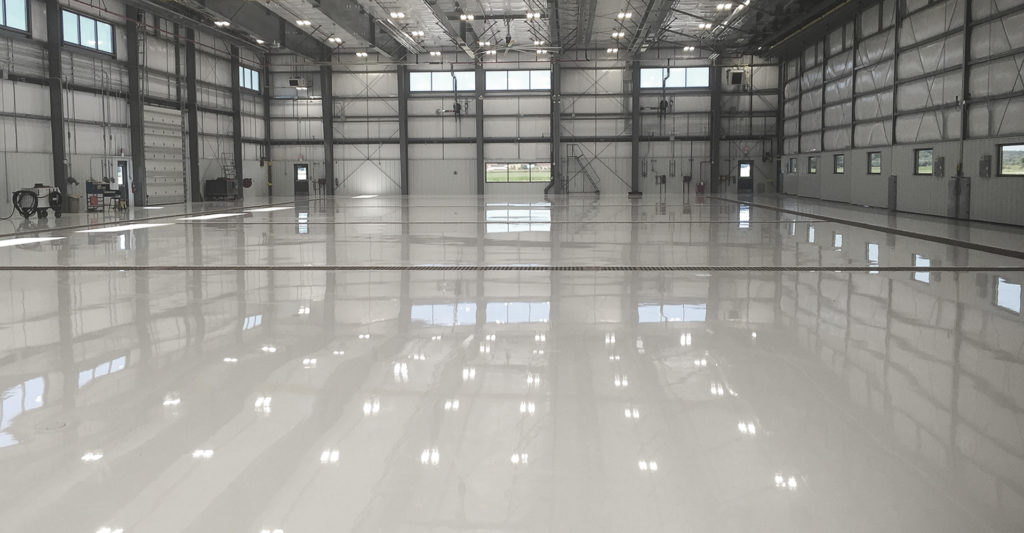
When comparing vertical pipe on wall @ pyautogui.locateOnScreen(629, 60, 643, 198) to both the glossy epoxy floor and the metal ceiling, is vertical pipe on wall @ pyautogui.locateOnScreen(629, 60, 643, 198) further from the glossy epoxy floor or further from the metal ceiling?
the glossy epoxy floor

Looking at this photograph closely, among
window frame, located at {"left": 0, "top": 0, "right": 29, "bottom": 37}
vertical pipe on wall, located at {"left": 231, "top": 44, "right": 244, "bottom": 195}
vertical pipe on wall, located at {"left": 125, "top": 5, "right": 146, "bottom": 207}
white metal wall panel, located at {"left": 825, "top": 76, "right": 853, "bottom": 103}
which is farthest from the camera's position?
vertical pipe on wall, located at {"left": 231, "top": 44, "right": 244, "bottom": 195}

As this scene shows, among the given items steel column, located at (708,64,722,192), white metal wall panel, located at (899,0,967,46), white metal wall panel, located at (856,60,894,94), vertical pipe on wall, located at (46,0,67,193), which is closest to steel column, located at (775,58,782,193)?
steel column, located at (708,64,722,192)

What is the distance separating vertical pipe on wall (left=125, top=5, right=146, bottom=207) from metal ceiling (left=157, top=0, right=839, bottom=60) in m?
3.34

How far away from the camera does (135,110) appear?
3525 cm

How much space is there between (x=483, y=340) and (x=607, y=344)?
1.10 metres

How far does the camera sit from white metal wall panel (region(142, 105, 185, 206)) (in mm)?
37250

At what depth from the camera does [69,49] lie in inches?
1236

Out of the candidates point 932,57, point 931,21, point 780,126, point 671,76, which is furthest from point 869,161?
point 671,76

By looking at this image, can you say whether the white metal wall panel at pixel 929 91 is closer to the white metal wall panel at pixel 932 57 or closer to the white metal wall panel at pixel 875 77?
the white metal wall panel at pixel 932 57

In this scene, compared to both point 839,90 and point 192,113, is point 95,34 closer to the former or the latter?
point 192,113

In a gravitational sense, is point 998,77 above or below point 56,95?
below

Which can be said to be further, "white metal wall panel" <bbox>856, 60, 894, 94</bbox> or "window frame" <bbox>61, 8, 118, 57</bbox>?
"window frame" <bbox>61, 8, 118, 57</bbox>

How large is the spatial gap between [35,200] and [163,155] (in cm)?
1277

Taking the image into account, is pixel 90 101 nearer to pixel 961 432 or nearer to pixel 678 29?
pixel 678 29
